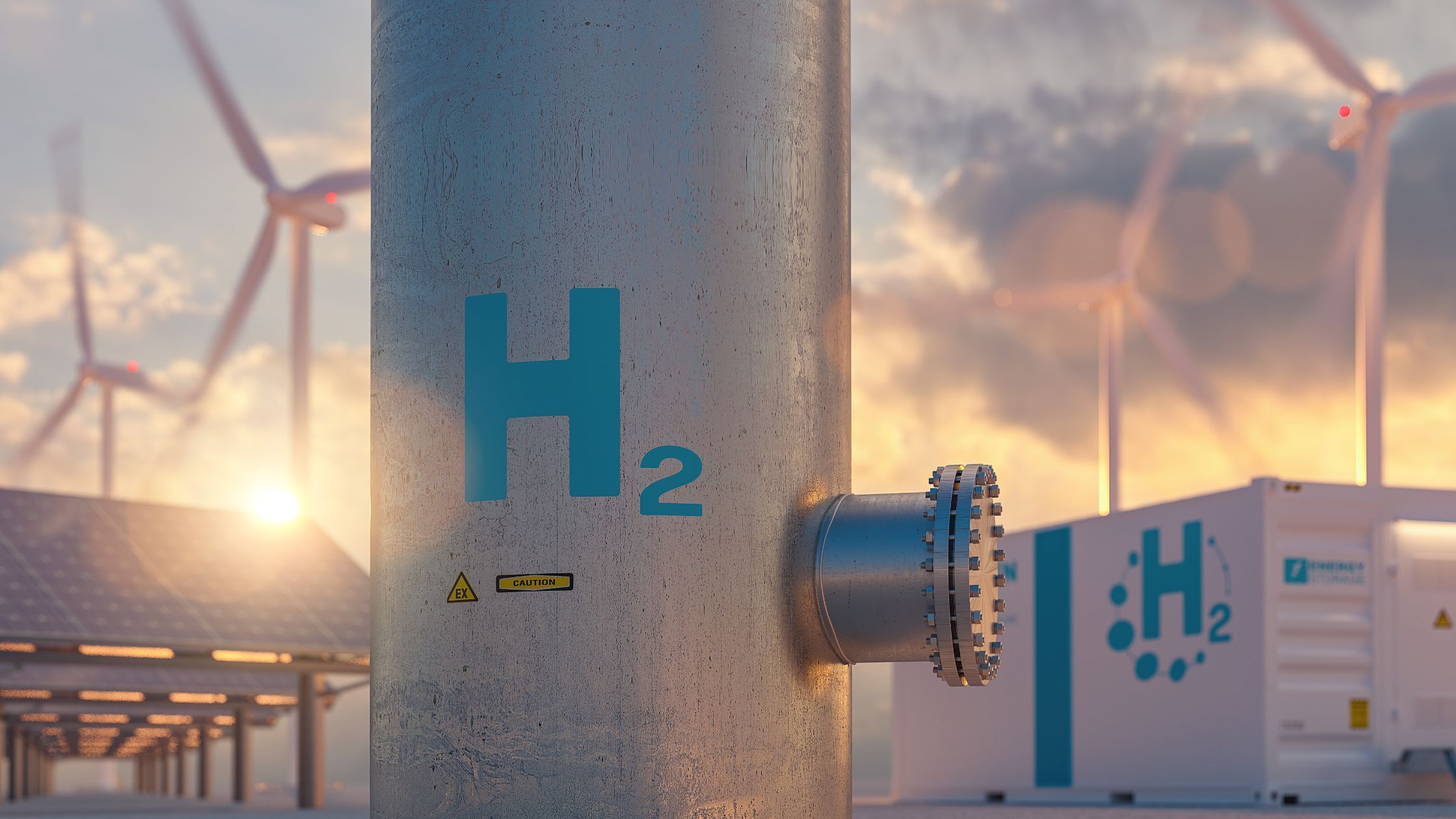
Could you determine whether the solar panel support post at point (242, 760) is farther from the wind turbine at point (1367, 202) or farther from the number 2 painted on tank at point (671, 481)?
the number 2 painted on tank at point (671, 481)

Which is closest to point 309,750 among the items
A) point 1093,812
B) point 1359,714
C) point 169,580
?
point 169,580

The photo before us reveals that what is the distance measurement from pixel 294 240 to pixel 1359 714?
22392mm

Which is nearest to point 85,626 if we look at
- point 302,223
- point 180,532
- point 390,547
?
point 180,532

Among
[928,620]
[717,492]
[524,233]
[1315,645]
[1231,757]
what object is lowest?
[1231,757]

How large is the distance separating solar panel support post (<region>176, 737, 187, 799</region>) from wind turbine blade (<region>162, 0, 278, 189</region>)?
31.2 meters

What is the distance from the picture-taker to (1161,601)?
15945mm

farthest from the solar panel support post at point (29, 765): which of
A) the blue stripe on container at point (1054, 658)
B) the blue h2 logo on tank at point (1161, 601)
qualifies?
the blue h2 logo on tank at point (1161, 601)

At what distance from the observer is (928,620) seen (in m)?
3.70

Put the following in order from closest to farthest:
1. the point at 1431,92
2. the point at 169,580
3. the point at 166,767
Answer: the point at 169,580
the point at 1431,92
the point at 166,767

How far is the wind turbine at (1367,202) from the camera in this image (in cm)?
2378

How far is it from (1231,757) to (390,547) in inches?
479

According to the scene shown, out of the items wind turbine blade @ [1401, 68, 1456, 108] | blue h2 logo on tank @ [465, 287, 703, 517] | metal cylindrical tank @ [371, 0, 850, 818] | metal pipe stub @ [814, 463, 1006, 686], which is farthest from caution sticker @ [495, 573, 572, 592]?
wind turbine blade @ [1401, 68, 1456, 108]

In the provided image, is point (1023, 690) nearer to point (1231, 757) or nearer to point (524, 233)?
point (1231, 757)

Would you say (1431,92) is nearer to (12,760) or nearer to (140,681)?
(140,681)
